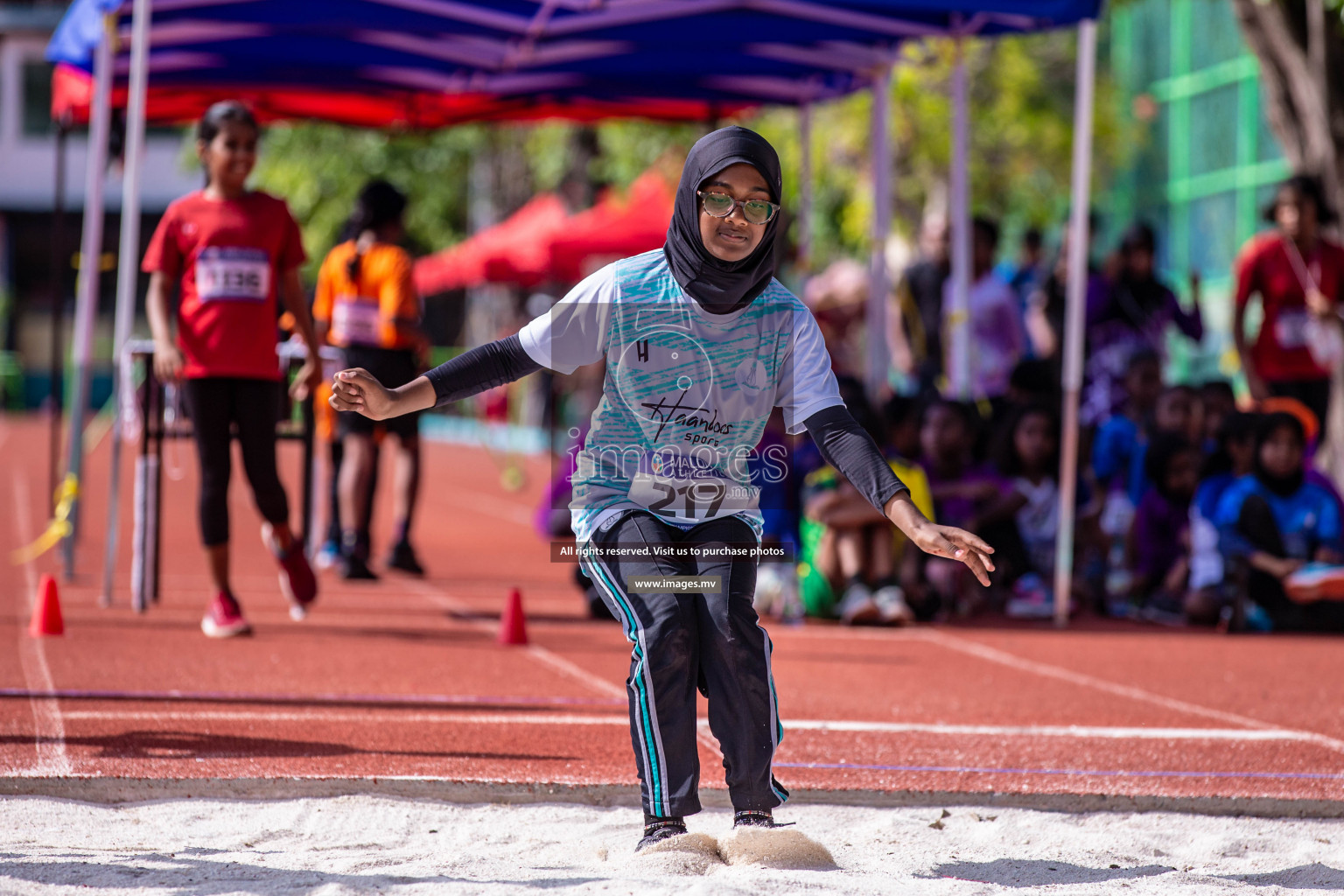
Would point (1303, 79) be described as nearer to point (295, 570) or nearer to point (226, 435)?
point (295, 570)

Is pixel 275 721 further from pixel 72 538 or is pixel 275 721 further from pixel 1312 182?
pixel 1312 182

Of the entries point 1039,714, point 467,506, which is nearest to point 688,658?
point 1039,714

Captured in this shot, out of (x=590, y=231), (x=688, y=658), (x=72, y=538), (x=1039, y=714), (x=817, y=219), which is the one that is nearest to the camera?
(x=688, y=658)

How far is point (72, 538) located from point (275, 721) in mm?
4020

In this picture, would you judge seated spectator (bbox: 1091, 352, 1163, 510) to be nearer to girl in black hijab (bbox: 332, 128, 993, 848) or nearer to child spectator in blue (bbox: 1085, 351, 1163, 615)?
child spectator in blue (bbox: 1085, 351, 1163, 615)

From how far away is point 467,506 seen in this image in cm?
1641

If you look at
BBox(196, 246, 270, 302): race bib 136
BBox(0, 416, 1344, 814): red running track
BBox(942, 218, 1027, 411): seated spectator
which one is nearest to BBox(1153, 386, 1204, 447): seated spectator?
BBox(0, 416, 1344, 814): red running track

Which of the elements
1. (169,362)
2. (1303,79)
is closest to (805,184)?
(1303,79)

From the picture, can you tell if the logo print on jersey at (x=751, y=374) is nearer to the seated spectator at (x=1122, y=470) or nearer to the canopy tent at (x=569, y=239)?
the seated spectator at (x=1122, y=470)

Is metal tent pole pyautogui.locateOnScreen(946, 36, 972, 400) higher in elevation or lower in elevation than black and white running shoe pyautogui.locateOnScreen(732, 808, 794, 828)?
higher

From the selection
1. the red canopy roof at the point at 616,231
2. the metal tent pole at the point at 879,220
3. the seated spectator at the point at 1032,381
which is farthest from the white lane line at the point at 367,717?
the red canopy roof at the point at 616,231

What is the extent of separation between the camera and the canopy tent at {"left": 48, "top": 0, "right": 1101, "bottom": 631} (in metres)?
8.67

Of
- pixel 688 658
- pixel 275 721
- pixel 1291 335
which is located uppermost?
pixel 1291 335

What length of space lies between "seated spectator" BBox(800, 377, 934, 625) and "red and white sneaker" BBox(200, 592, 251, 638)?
2.85m
